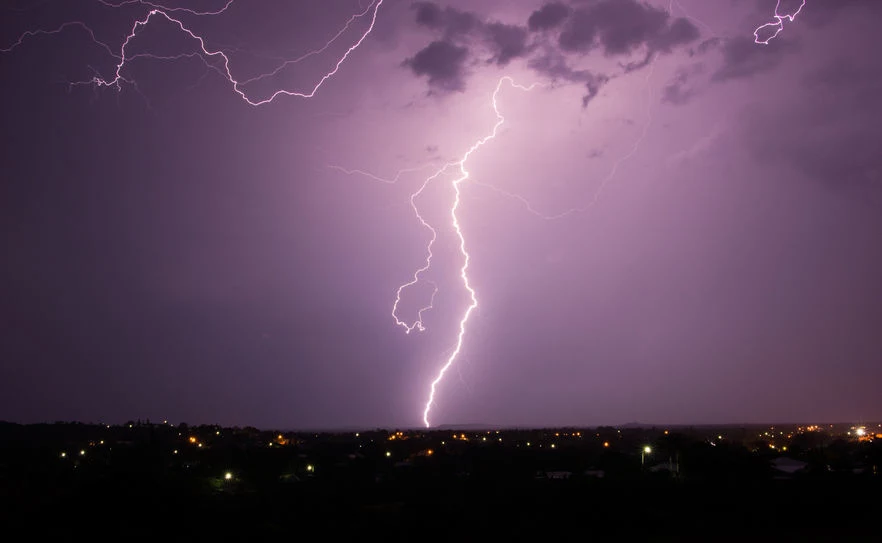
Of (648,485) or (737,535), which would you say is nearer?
(737,535)

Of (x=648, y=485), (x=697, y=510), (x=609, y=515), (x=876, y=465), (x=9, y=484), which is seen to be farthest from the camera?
(x=876, y=465)

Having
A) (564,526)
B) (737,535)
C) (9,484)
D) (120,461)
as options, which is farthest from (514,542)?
(9,484)

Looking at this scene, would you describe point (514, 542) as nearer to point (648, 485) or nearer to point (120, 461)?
point (648, 485)

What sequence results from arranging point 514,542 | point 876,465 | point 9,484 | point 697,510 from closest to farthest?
point 514,542
point 697,510
point 9,484
point 876,465

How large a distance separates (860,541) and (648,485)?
671cm

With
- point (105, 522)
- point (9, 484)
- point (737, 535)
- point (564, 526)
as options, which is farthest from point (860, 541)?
point (9, 484)

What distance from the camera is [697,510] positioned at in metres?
19.2

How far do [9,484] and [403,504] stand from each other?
44.6ft

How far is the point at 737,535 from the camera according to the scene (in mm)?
16734

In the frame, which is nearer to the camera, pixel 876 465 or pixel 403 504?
pixel 403 504

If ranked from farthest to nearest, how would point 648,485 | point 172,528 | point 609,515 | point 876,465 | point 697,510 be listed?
point 876,465 → point 648,485 → point 697,510 → point 609,515 → point 172,528

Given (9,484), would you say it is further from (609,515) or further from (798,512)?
(798,512)

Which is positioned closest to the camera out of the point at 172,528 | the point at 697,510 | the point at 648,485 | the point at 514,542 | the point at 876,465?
the point at 514,542

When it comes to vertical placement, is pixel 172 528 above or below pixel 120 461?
below
